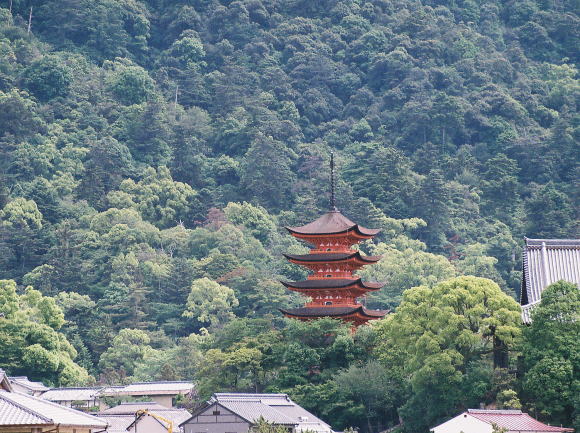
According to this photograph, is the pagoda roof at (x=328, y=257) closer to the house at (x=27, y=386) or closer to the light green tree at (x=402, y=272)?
the house at (x=27, y=386)

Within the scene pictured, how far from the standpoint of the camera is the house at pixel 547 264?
205ft

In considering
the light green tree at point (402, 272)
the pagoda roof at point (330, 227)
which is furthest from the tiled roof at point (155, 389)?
the light green tree at point (402, 272)

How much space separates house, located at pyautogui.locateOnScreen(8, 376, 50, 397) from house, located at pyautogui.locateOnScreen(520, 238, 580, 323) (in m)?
26.4

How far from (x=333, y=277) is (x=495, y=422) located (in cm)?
2424

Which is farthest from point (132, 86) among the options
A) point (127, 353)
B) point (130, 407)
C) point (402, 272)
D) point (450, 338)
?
point (450, 338)

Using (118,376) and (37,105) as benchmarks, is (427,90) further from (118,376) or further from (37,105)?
(118,376)

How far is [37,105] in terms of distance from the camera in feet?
484

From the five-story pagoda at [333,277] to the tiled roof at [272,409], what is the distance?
33.4ft

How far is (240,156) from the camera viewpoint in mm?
145375

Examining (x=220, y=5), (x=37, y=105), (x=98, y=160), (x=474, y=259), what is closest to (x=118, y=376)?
(x=474, y=259)

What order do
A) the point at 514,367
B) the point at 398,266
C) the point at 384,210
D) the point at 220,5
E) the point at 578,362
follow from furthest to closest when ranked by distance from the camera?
the point at 220,5 < the point at 384,210 < the point at 398,266 < the point at 514,367 < the point at 578,362

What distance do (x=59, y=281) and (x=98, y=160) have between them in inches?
875

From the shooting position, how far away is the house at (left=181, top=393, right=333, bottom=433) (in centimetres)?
6038

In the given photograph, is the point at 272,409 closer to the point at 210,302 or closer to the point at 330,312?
the point at 330,312
